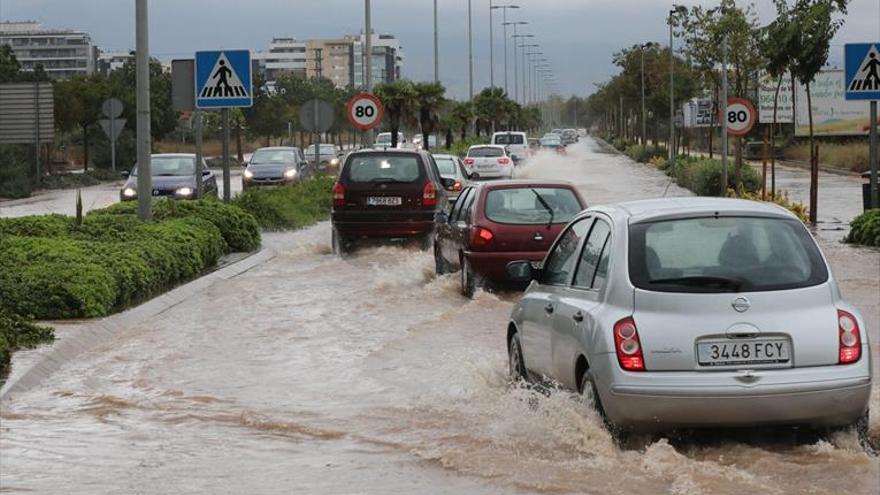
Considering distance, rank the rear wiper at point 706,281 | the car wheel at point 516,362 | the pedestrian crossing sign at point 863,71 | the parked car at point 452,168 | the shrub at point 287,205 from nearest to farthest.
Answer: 1. the rear wiper at point 706,281
2. the car wheel at point 516,362
3. the pedestrian crossing sign at point 863,71
4. the shrub at point 287,205
5. the parked car at point 452,168

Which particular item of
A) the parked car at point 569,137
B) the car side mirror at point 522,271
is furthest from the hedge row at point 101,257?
the parked car at point 569,137

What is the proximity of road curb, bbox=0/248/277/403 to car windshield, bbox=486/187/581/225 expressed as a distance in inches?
144

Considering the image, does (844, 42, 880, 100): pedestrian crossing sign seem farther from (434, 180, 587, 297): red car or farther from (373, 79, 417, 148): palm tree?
(373, 79, 417, 148): palm tree

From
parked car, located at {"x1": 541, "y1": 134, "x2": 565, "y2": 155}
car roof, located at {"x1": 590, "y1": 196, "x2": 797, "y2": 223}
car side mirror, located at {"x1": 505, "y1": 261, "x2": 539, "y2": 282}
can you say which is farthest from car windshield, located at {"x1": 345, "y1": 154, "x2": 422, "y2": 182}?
parked car, located at {"x1": 541, "y1": 134, "x2": 565, "y2": 155}

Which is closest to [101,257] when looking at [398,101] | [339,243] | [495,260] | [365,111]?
[495,260]

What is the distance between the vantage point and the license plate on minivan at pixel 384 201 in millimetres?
24562

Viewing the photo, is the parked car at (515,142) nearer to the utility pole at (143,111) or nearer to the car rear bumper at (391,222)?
the car rear bumper at (391,222)

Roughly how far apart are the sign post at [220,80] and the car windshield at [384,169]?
193 centimetres

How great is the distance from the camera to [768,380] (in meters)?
8.11

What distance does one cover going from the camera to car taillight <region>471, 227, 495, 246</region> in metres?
17.9

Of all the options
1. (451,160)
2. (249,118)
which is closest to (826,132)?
(249,118)

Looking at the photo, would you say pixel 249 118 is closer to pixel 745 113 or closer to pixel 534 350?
pixel 745 113

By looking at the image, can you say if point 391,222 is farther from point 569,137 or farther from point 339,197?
point 569,137

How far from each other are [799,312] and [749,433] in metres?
0.83
